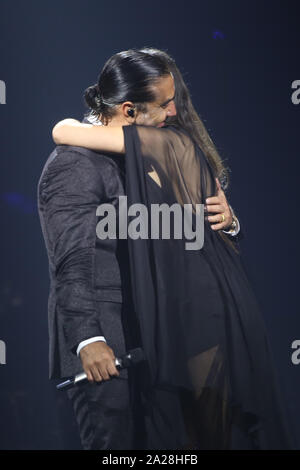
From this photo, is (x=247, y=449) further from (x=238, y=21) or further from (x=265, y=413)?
(x=238, y=21)

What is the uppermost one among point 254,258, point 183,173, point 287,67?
point 287,67

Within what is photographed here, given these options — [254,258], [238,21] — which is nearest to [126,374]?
[254,258]

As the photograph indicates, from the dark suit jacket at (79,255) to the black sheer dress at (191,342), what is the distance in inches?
3.7

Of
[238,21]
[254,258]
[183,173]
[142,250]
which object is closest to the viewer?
[142,250]

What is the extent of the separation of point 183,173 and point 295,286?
6.01ft

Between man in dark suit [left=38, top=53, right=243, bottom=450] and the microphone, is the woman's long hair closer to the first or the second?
man in dark suit [left=38, top=53, right=243, bottom=450]

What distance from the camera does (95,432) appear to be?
4.18 ft

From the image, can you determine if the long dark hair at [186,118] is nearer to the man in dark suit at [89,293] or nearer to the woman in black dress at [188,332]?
the woman in black dress at [188,332]

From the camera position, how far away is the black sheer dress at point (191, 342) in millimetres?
1242

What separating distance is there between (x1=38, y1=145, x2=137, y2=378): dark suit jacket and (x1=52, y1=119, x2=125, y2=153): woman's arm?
0.08 feet

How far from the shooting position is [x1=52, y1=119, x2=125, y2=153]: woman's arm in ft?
4.33

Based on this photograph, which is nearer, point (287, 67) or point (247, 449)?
point (247, 449)

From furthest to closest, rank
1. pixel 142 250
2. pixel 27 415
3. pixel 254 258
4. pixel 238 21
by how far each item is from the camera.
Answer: pixel 254 258 → pixel 238 21 → pixel 27 415 → pixel 142 250

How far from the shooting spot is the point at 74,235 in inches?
49.8
